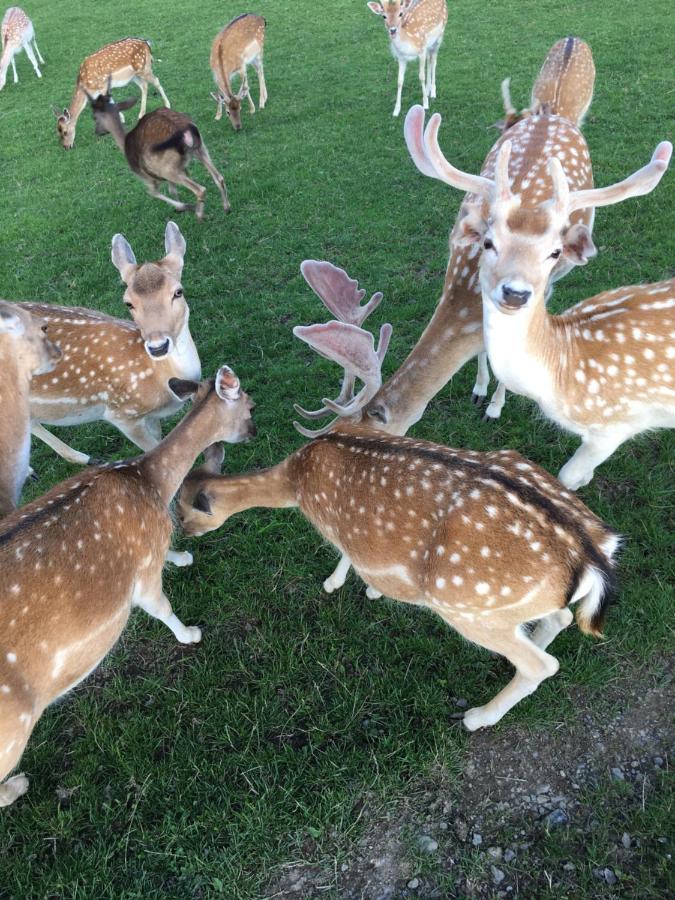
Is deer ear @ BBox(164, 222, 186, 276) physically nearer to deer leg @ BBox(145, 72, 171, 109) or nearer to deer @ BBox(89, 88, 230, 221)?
deer @ BBox(89, 88, 230, 221)

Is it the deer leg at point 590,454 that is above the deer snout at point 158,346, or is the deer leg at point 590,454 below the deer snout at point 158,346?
below

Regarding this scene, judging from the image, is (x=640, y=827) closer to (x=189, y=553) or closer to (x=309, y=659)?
(x=309, y=659)

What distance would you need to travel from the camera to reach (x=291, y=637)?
9.80 ft

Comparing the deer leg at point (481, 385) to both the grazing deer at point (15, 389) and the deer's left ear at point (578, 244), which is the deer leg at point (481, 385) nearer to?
the deer's left ear at point (578, 244)

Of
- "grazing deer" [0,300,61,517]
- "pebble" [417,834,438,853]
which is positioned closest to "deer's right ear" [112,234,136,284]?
"grazing deer" [0,300,61,517]

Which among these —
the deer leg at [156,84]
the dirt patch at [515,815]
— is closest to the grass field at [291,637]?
the dirt patch at [515,815]

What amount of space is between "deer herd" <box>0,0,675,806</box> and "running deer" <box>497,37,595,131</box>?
57.3 inches

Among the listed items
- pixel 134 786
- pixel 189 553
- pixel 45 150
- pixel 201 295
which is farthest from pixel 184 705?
pixel 45 150

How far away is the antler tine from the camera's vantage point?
10.3 ft

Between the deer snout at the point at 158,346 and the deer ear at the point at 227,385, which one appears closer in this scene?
the deer ear at the point at 227,385

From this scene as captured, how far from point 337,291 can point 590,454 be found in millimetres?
1601

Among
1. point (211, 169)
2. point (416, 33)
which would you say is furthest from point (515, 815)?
point (416, 33)

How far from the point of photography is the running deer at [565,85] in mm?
5432

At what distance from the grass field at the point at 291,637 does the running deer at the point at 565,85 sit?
77cm
